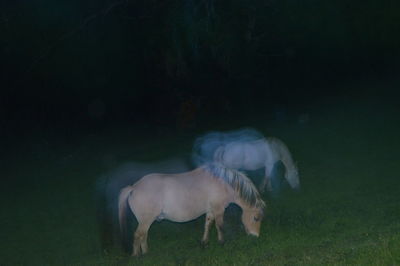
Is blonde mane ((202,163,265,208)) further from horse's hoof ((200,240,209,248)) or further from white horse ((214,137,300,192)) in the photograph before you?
white horse ((214,137,300,192))

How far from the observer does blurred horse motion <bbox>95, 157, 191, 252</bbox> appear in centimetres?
925

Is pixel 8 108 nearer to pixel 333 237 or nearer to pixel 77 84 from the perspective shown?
pixel 77 84

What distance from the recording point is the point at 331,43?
A: 23859mm

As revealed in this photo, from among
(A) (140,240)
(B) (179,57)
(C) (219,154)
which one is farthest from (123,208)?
(B) (179,57)

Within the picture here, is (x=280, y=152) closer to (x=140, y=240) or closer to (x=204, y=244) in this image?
(x=204, y=244)

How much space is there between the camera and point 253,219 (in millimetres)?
8789

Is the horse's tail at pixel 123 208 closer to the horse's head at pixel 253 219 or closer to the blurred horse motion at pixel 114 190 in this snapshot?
the blurred horse motion at pixel 114 190

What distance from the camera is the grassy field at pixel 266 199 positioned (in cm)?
788

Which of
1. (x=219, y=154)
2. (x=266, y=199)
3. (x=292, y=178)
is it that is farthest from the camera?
(x=219, y=154)

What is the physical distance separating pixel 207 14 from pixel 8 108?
8702 mm

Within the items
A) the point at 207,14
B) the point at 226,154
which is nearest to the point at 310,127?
the point at 207,14

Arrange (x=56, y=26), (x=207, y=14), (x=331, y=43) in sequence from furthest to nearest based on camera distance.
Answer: (x=331, y=43) → (x=56, y=26) → (x=207, y=14)

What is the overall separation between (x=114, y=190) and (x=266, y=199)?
3325mm

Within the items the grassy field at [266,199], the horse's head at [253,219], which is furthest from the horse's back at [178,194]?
the grassy field at [266,199]
